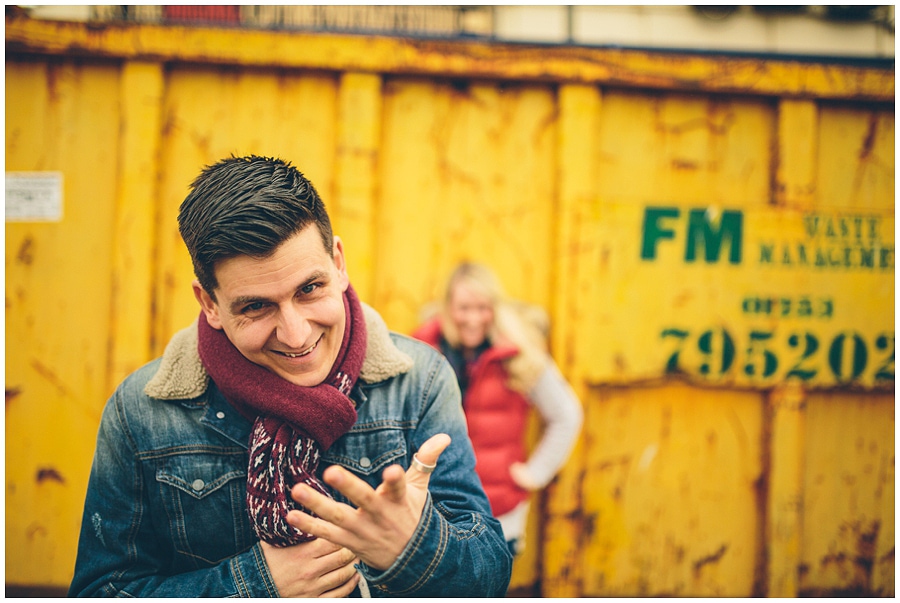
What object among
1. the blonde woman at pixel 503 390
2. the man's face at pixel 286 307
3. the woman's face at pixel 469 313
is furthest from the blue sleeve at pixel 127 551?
the woman's face at pixel 469 313

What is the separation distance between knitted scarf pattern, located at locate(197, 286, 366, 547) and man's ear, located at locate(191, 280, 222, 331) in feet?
0.11

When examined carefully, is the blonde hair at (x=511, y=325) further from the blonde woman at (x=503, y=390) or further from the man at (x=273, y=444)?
the man at (x=273, y=444)

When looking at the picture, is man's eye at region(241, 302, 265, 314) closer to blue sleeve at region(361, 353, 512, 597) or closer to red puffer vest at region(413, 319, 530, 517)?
blue sleeve at region(361, 353, 512, 597)

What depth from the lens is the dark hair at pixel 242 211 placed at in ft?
3.59

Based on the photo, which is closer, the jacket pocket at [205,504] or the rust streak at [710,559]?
the jacket pocket at [205,504]

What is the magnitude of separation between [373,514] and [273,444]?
0.31 m

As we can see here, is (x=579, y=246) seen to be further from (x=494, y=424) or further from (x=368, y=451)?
(x=368, y=451)

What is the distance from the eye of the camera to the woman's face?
239 centimetres

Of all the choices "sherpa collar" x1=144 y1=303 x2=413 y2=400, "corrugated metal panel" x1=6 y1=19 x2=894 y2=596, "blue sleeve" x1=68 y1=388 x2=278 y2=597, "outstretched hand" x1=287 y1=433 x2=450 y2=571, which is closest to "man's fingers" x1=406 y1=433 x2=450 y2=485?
"outstretched hand" x1=287 y1=433 x2=450 y2=571

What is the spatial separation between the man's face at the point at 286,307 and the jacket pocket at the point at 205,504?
0.91 feet

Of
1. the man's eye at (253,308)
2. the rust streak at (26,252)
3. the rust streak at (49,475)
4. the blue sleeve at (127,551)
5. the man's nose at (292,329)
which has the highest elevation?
the rust streak at (26,252)

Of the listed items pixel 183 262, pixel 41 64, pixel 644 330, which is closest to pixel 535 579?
pixel 644 330

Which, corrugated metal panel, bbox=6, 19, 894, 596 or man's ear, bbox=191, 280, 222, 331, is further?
corrugated metal panel, bbox=6, 19, 894, 596

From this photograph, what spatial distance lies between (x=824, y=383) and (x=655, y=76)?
1.61 meters
